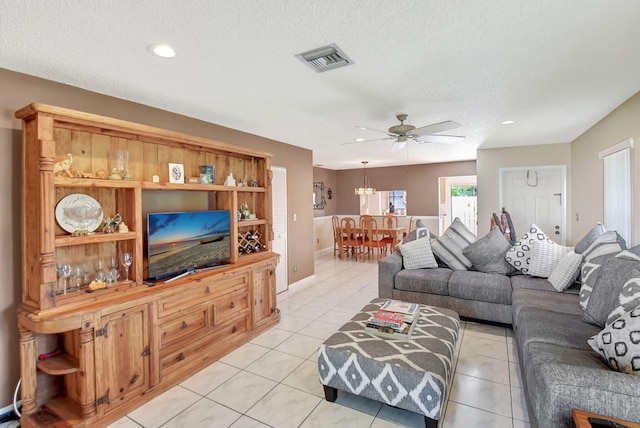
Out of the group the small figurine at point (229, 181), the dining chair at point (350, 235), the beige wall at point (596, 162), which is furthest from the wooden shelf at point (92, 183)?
the dining chair at point (350, 235)

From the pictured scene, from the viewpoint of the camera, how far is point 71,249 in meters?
2.33

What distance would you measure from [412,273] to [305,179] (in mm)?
2470

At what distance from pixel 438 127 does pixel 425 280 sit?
1.81 meters

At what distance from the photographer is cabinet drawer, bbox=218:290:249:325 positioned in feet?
9.70

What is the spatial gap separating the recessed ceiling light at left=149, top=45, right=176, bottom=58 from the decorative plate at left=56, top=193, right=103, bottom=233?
123 centimetres

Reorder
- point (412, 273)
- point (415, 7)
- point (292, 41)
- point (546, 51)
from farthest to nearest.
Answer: point (412, 273) < point (546, 51) < point (292, 41) < point (415, 7)

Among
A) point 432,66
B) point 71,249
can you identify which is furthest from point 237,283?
point 432,66

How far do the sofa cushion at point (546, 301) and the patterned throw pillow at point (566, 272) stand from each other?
12 cm

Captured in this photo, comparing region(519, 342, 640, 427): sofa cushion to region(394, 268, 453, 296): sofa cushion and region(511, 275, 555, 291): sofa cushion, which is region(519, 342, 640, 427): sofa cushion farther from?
region(394, 268, 453, 296): sofa cushion

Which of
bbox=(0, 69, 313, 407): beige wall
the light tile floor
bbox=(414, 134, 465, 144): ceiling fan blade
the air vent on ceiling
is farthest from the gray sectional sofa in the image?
bbox=(0, 69, 313, 407): beige wall

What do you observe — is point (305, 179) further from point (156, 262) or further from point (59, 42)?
point (59, 42)

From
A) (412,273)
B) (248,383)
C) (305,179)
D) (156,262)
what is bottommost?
(248,383)

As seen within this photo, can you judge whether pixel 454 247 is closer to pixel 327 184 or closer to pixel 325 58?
pixel 325 58

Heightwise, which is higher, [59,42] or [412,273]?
[59,42]
